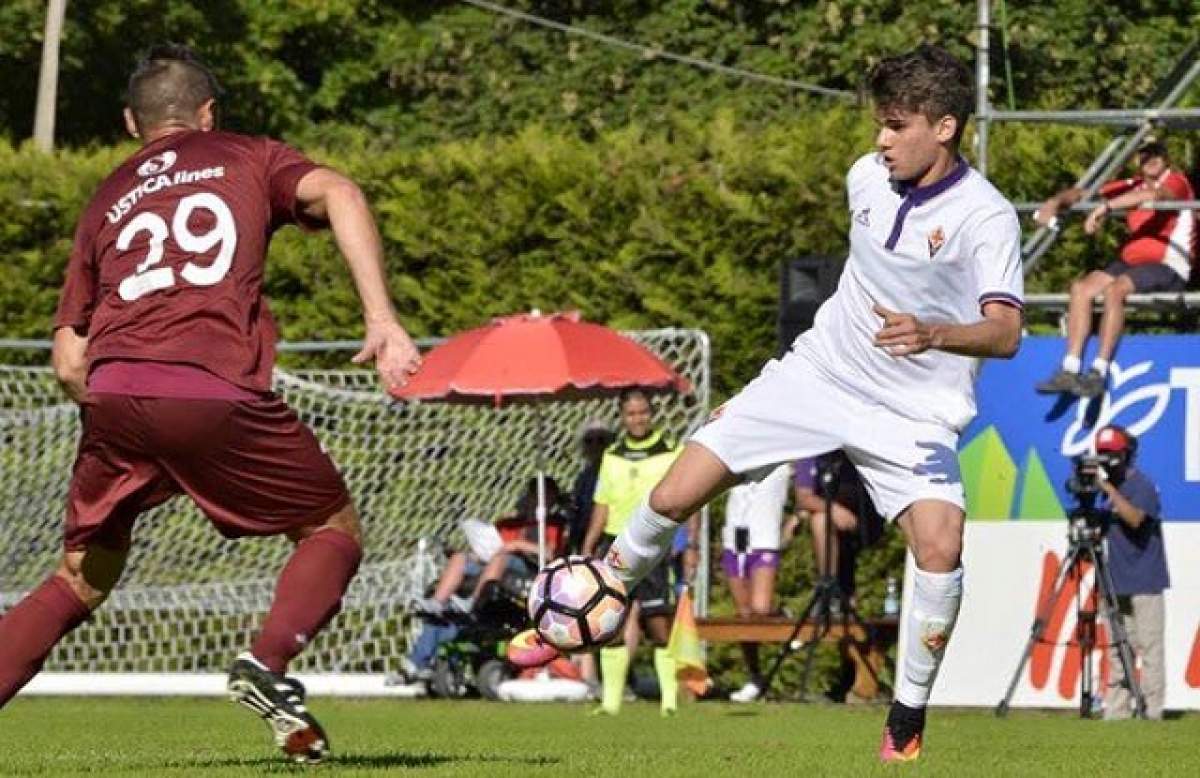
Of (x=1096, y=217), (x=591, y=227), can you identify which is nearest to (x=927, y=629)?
(x=1096, y=217)

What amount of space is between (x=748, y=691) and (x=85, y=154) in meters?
8.11

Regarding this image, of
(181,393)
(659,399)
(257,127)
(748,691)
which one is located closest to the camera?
(181,393)

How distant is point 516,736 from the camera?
12.6 metres

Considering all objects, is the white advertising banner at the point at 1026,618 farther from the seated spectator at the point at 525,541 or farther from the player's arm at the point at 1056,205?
the seated spectator at the point at 525,541

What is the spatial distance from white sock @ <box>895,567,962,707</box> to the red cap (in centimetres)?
731

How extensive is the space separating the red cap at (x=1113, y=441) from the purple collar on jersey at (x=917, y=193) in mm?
7350

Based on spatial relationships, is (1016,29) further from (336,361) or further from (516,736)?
(516,736)

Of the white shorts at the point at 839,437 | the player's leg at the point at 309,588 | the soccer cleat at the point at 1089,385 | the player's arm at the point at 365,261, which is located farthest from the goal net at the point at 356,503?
the player's arm at the point at 365,261

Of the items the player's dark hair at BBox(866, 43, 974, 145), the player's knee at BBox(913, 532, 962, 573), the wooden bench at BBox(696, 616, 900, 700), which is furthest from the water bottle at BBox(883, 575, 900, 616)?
the player's dark hair at BBox(866, 43, 974, 145)

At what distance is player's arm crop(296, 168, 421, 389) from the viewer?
803 cm

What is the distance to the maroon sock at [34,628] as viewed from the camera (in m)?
8.73

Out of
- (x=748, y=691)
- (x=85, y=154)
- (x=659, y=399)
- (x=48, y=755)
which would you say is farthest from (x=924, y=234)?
(x=85, y=154)

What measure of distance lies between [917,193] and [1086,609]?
25.5ft

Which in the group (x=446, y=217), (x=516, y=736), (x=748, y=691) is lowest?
(x=748, y=691)
